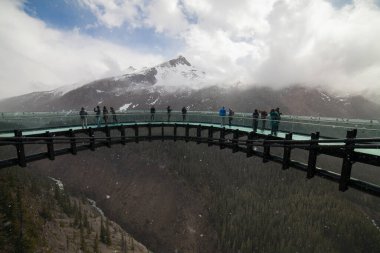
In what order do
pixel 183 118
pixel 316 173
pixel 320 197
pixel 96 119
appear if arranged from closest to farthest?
pixel 316 173 < pixel 96 119 < pixel 183 118 < pixel 320 197

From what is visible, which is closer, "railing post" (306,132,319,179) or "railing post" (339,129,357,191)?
"railing post" (339,129,357,191)

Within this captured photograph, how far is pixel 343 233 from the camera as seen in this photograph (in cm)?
13562

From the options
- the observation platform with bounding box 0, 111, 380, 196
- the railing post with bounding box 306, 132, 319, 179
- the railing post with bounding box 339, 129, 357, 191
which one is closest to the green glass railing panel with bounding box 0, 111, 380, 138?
the observation platform with bounding box 0, 111, 380, 196

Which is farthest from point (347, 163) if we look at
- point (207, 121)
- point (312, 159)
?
point (207, 121)

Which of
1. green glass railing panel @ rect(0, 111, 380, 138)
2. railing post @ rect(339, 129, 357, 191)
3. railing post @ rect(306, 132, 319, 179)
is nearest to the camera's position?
railing post @ rect(339, 129, 357, 191)

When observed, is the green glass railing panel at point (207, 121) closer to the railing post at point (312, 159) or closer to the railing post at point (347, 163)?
the railing post at point (312, 159)

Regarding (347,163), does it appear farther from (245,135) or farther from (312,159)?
(245,135)

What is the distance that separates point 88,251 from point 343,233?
127 meters

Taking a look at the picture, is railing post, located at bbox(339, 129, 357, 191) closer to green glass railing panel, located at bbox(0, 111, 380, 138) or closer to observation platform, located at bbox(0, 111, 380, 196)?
observation platform, located at bbox(0, 111, 380, 196)

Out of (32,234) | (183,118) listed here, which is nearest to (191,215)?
(32,234)

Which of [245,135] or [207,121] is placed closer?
[245,135]

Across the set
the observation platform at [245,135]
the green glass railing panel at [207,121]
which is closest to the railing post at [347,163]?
the observation platform at [245,135]

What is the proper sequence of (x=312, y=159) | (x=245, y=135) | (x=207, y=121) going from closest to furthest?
(x=312, y=159) < (x=245, y=135) < (x=207, y=121)

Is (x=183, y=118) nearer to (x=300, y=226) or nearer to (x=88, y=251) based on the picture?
(x=88, y=251)
